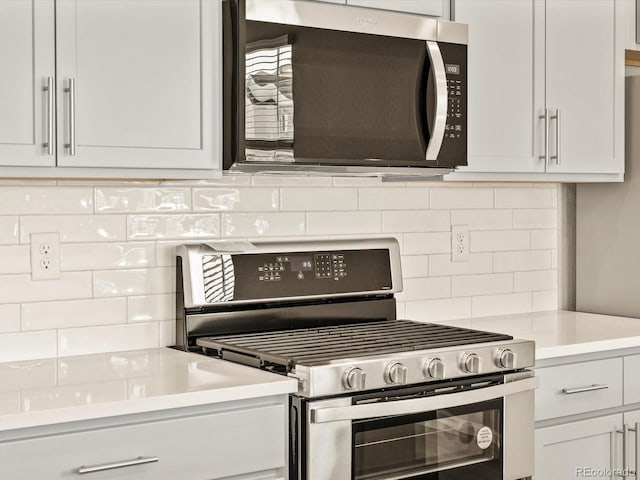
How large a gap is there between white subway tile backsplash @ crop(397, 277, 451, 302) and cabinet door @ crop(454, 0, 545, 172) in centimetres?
48

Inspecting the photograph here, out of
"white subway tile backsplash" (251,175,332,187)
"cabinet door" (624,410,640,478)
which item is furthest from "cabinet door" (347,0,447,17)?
"cabinet door" (624,410,640,478)

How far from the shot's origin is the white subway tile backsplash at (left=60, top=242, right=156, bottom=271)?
8.32ft

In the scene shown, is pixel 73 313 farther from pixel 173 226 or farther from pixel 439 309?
pixel 439 309

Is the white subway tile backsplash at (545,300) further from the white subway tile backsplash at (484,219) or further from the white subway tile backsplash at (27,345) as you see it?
the white subway tile backsplash at (27,345)

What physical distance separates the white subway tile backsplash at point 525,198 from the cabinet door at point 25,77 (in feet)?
5.80

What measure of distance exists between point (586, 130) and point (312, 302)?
1115 mm

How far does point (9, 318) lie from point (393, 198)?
1.30 m

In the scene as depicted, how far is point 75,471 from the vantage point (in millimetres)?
1893

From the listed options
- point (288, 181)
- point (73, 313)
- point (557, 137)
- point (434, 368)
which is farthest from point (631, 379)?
point (73, 313)

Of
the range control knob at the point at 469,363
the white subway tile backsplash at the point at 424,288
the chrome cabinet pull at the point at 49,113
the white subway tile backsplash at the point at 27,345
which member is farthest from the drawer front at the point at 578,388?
the chrome cabinet pull at the point at 49,113

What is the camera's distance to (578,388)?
2.79 m

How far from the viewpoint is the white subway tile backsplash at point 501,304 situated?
3334mm

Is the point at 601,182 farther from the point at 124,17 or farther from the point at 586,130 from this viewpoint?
the point at 124,17

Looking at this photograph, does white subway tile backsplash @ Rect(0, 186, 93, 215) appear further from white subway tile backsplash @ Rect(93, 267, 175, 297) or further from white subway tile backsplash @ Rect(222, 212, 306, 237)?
white subway tile backsplash @ Rect(222, 212, 306, 237)
